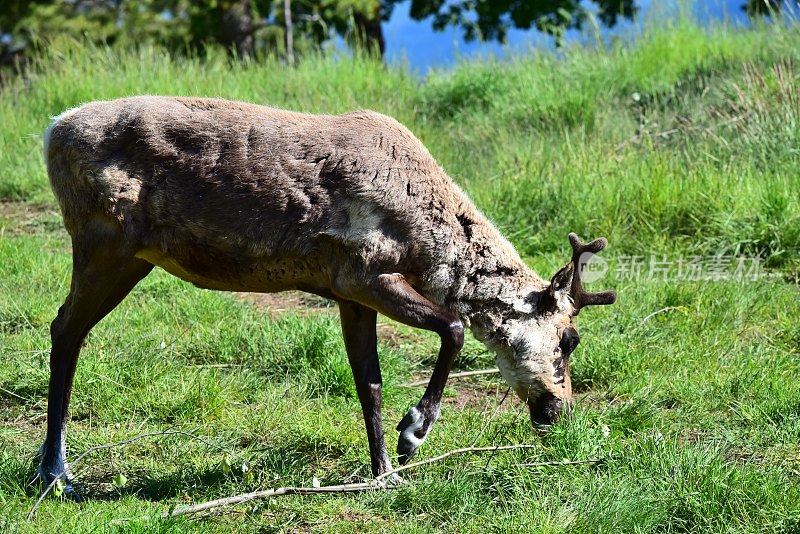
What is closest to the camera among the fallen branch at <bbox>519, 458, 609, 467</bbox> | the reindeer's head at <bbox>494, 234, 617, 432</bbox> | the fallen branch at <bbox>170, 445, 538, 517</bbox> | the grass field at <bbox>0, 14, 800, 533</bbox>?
the fallen branch at <bbox>170, 445, 538, 517</bbox>

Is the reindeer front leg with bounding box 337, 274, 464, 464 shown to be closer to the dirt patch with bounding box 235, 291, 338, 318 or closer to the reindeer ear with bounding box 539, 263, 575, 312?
the reindeer ear with bounding box 539, 263, 575, 312

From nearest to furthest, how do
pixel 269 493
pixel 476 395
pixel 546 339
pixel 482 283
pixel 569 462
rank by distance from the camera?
pixel 269 493 → pixel 569 462 → pixel 482 283 → pixel 546 339 → pixel 476 395

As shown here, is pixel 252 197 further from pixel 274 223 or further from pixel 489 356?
pixel 489 356

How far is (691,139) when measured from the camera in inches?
428

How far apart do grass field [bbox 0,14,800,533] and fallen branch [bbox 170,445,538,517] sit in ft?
0.22

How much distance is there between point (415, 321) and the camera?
17.4 ft

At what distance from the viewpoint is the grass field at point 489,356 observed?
17.1 ft

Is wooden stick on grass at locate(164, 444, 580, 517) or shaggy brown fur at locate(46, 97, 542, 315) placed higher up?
shaggy brown fur at locate(46, 97, 542, 315)

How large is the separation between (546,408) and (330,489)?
131cm

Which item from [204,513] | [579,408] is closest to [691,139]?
[579,408]

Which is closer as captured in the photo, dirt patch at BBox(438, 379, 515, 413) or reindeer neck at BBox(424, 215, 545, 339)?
reindeer neck at BBox(424, 215, 545, 339)

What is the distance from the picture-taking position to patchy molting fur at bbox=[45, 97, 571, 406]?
540cm

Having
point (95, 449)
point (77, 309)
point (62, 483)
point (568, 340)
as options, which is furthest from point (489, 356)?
point (62, 483)

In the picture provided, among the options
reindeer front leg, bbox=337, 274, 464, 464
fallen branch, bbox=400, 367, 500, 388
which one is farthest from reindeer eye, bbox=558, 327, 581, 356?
fallen branch, bbox=400, 367, 500, 388
